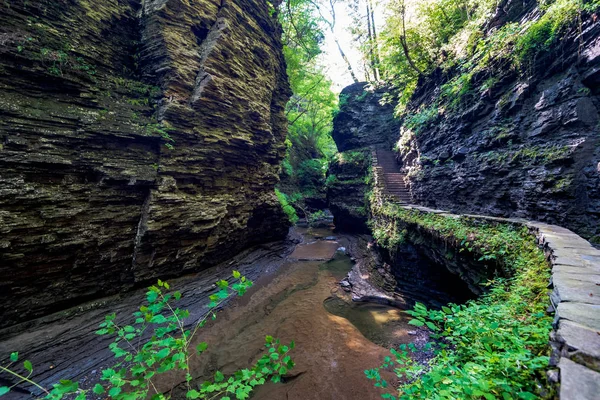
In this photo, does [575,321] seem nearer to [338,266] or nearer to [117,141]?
[117,141]

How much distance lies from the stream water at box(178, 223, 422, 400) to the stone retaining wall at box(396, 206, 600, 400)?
4.31 m

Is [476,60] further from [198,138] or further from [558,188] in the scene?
[198,138]

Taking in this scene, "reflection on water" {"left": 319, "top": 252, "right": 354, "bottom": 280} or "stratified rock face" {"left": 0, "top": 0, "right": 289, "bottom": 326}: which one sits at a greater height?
"stratified rock face" {"left": 0, "top": 0, "right": 289, "bottom": 326}

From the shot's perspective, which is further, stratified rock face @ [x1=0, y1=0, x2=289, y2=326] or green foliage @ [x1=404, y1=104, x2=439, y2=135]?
green foliage @ [x1=404, y1=104, x2=439, y2=135]

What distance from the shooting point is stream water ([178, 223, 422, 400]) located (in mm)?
5434

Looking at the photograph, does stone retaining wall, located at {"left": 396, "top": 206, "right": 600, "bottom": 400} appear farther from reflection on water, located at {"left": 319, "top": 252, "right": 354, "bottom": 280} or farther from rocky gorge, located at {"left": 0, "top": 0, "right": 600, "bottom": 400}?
reflection on water, located at {"left": 319, "top": 252, "right": 354, "bottom": 280}

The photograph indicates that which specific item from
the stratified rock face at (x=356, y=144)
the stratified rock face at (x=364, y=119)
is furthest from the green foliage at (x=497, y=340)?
the stratified rock face at (x=364, y=119)

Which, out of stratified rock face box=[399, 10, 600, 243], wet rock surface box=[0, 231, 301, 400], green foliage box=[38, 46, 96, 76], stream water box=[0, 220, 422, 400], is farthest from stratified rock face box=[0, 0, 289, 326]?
stratified rock face box=[399, 10, 600, 243]

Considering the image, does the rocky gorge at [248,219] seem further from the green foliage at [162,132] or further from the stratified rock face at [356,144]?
the stratified rock face at [356,144]

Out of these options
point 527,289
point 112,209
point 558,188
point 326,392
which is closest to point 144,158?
point 112,209

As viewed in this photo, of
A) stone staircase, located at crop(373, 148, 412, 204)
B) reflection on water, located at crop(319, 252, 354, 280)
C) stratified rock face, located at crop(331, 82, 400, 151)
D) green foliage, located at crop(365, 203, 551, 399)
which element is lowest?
reflection on water, located at crop(319, 252, 354, 280)

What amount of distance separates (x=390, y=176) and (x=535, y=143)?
9.39 meters

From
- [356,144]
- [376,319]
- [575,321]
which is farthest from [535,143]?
[356,144]

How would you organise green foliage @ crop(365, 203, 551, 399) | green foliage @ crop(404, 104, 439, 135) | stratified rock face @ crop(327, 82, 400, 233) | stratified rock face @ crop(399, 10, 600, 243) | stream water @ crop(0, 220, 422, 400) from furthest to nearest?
stratified rock face @ crop(327, 82, 400, 233), green foliage @ crop(404, 104, 439, 135), stream water @ crop(0, 220, 422, 400), stratified rock face @ crop(399, 10, 600, 243), green foliage @ crop(365, 203, 551, 399)
